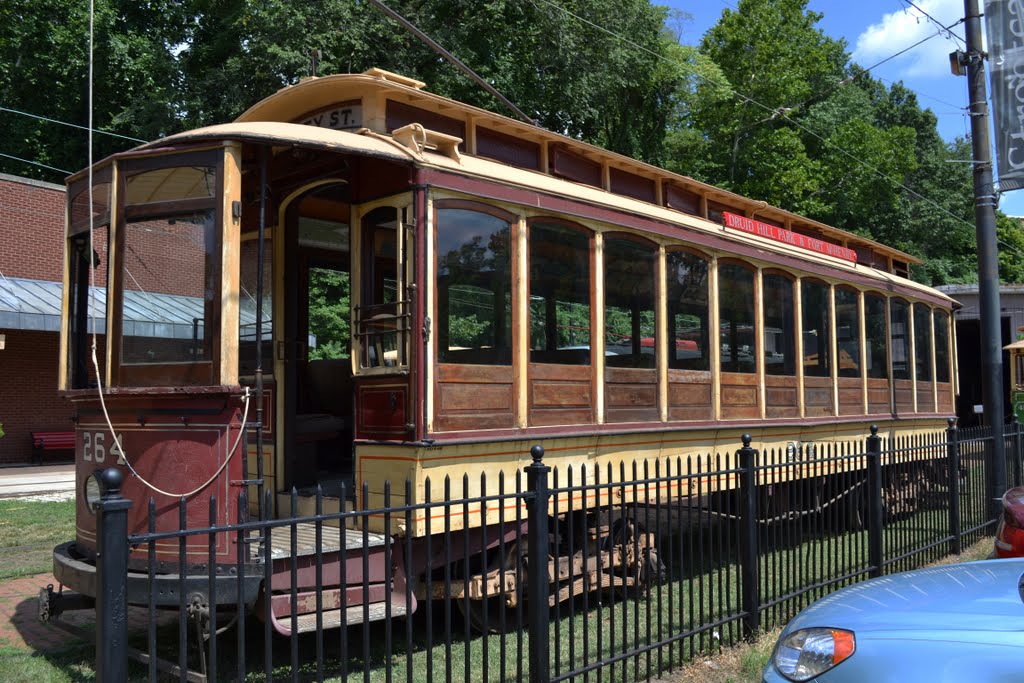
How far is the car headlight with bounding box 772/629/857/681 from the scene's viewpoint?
346 centimetres

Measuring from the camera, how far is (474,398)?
6.15 meters

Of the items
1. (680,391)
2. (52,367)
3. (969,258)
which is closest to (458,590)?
(680,391)

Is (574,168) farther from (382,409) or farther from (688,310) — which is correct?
(382,409)

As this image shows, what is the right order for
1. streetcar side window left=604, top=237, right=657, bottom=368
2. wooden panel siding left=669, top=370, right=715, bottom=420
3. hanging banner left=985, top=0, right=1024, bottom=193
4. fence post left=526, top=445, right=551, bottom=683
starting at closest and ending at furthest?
fence post left=526, top=445, right=551, bottom=683 < streetcar side window left=604, top=237, right=657, bottom=368 < wooden panel siding left=669, top=370, right=715, bottom=420 < hanging banner left=985, top=0, right=1024, bottom=193

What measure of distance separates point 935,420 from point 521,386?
9.33 m

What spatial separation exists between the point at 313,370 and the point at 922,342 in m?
9.40

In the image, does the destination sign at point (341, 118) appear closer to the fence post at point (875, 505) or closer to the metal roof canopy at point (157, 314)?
the metal roof canopy at point (157, 314)

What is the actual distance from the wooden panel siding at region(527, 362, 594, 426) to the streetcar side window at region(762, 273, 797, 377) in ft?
10.5

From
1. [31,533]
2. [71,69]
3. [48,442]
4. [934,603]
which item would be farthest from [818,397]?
[71,69]

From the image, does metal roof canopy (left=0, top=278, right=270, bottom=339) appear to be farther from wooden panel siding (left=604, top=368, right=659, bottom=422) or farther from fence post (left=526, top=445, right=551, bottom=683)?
wooden panel siding (left=604, top=368, right=659, bottom=422)

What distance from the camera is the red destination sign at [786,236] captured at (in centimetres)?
916

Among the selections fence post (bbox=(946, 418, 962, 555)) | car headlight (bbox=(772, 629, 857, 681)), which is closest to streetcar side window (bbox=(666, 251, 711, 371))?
fence post (bbox=(946, 418, 962, 555))

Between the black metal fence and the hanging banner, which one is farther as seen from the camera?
the hanging banner

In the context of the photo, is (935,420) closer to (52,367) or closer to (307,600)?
(307,600)
